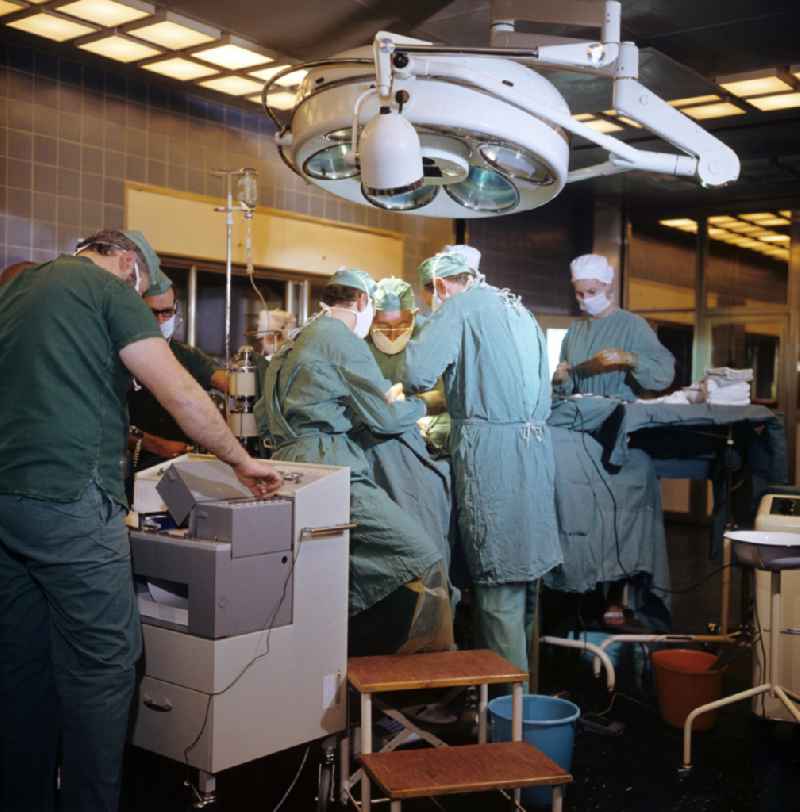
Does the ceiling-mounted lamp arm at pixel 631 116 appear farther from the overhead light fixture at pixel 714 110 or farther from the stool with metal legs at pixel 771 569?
the overhead light fixture at pixel 714 110

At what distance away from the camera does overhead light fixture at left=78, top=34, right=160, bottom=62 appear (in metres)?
5.07

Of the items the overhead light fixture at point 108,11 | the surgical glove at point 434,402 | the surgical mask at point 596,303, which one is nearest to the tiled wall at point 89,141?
the overhead light fixture at point 108,11

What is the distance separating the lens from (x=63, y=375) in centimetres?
220

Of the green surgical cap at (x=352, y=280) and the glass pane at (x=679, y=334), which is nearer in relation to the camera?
the green surgical cap at (x=352, y=280)

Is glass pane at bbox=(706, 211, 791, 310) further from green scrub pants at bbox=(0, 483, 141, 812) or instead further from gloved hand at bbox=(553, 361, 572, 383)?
green scrub pants at bbox=(0, 483, 141, 812)

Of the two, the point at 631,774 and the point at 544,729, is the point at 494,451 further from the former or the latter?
the point at 631,774

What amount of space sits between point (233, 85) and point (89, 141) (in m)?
0.93

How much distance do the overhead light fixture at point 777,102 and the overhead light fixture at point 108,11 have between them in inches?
138

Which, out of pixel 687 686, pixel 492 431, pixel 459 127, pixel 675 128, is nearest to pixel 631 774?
pixel 687 686

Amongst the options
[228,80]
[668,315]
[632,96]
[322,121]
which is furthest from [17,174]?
[668,315]

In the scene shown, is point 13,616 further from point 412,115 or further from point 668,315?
point 668,315

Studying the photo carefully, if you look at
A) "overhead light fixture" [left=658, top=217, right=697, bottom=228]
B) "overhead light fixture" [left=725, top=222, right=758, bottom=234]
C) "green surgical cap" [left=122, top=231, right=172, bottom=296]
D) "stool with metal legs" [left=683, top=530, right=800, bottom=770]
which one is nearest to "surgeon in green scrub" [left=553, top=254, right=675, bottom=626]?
"stool with metal legs" [left=683, top=530, right=800, bottom=770]

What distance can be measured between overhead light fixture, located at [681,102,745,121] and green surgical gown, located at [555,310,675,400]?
6.22ft

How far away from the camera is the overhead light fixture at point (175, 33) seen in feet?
15.4
